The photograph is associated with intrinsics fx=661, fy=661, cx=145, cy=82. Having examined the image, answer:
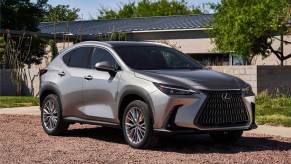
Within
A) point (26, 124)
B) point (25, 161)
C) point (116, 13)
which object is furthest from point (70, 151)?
point (116, 13)

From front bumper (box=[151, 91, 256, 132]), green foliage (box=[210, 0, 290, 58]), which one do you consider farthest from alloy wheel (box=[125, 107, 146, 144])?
green foliage (box=[210, 0, 290, 58])

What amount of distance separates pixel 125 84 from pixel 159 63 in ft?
3.04

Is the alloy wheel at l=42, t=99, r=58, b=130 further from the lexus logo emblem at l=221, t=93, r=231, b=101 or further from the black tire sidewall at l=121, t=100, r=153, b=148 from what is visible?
the lexus logo emblem at l=221, t=93, r=231, b=101

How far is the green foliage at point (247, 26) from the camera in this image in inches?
1053

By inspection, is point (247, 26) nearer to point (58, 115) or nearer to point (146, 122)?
point (58, 115)

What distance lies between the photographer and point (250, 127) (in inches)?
413

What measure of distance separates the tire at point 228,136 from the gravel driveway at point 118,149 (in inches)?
5.2

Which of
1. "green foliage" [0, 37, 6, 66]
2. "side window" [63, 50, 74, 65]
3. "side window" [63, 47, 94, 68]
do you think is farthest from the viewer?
"green foliage" [0, 37, 6, 66]

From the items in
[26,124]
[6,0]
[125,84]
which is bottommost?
[26,124]

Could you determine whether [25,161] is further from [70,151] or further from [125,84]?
[125,84]

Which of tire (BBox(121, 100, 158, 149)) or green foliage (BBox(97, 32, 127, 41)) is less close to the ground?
green foliage (BBox(97, 32, 127, 41))

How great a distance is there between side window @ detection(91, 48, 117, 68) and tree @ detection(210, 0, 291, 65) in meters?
14.1

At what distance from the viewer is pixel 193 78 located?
10.1m

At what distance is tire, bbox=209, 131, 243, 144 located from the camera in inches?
432
